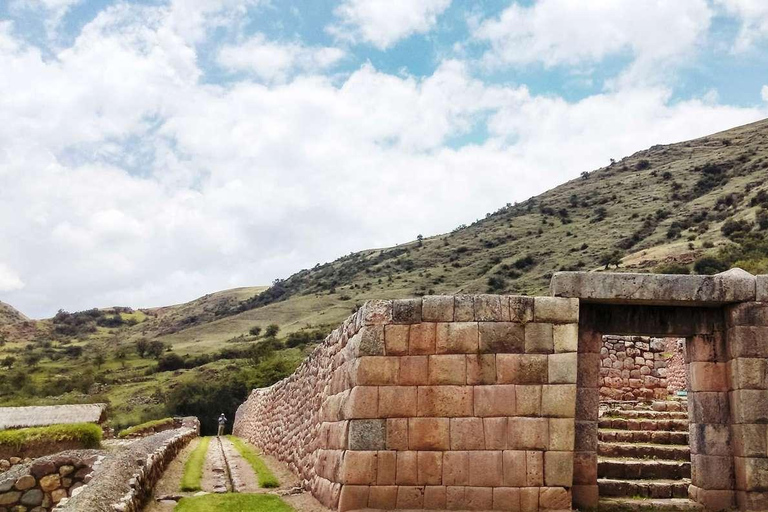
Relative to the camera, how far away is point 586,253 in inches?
2640

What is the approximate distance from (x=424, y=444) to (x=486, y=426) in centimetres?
93

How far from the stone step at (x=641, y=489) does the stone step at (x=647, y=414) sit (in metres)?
3.59

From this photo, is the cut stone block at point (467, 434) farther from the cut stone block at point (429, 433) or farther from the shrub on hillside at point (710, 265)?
the shrub on hillside at point (710, 265)

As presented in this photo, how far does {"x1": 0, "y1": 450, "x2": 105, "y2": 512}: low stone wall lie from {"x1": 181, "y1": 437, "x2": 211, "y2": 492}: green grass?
216 centimetres

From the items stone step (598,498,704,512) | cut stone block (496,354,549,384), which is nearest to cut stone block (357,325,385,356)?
cut stone block (496,354,549,384)

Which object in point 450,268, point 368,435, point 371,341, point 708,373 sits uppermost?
point 450,268

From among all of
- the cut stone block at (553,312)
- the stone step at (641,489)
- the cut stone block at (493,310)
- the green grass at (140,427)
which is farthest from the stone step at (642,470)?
the green grass at (140,427)

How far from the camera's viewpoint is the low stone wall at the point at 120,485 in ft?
28.0

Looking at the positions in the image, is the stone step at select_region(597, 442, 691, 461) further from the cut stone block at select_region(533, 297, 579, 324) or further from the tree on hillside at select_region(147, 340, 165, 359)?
the tree on hillside at select_region(147, 340, 165, 359)

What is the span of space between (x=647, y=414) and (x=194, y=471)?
10893 millimetres

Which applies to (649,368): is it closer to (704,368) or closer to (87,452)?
(704,368)

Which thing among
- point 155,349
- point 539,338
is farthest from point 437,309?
point 155,349

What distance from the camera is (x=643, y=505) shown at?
10727 millimetres

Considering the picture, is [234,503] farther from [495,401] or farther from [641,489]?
[641,489]
